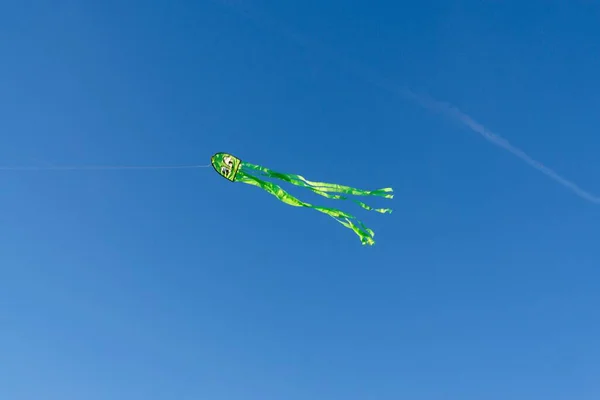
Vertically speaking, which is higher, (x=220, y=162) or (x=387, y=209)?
(x=220, y=162)

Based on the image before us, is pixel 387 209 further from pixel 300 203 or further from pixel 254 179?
pixel 254 179

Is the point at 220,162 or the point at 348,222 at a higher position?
the point at 220,162

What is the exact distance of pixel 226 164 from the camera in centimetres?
1927

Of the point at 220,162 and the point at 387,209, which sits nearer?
the point at 387,209

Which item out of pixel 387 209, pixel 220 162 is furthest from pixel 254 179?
pixel 387 209

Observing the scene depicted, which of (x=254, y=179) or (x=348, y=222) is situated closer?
(x=348, y=222)

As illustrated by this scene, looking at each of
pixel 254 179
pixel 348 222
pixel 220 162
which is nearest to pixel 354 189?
pixel 348 222

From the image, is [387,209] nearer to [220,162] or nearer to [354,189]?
[354,189]

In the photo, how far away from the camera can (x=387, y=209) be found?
1808 centimetres

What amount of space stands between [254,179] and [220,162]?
168 centimetres

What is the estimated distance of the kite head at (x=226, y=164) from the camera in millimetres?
19141

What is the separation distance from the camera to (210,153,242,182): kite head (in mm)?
19141

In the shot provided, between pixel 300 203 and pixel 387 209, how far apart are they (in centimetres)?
366

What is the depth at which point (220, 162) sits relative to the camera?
19.4m
